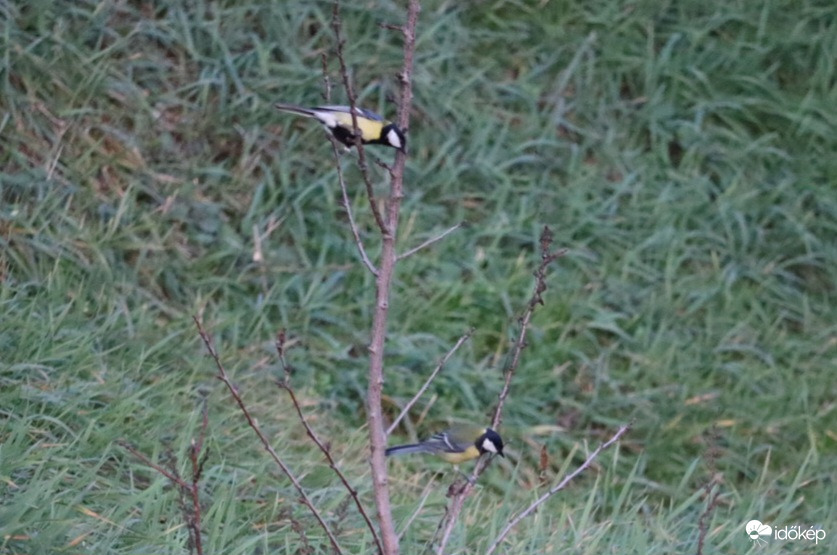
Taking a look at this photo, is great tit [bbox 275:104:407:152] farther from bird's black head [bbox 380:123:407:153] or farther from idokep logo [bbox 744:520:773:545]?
idokep logo [bbox 744:520:773:545]

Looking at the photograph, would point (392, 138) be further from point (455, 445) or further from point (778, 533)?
point (778, 533)

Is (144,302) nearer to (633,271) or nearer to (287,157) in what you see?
(287,157)

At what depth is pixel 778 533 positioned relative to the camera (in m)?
3.20

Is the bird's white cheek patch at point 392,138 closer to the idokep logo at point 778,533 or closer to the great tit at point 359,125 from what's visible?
the great tit at point 359,125

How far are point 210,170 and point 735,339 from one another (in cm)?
228

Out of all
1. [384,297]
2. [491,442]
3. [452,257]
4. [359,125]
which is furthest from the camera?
[452,257]

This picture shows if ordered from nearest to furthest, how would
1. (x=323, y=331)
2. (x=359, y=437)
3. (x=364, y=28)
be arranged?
(x=359, y=437), (x=323, y=331), (x=364, y=28)

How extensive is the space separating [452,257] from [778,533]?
196cm

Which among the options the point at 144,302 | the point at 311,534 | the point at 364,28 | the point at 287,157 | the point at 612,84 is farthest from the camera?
the point at 612,84

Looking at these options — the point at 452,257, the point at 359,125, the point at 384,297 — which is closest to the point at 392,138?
the point at 359,125

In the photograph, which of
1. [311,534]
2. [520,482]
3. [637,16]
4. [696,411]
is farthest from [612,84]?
[311,534]

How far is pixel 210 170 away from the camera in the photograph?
4.54 m

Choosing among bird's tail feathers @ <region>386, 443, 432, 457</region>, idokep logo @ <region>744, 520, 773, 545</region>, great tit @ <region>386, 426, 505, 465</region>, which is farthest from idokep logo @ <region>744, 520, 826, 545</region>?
bird's tail feathers @ <region>386, 443, 432, 457</region>

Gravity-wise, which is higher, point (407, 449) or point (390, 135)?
point (390, 135)
